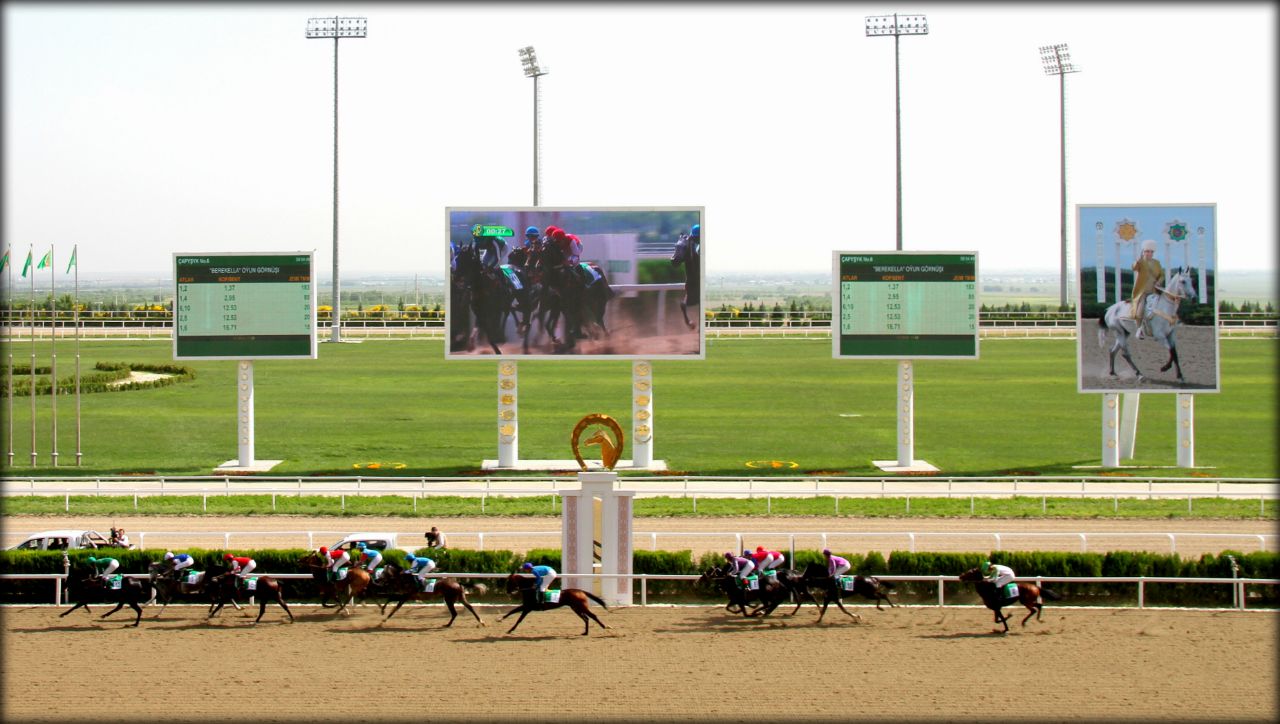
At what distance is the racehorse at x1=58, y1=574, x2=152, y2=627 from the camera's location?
18047mm

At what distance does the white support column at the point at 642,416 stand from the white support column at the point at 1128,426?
12.1 m

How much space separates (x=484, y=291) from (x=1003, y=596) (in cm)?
1713

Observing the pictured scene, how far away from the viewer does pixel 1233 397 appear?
44750mm

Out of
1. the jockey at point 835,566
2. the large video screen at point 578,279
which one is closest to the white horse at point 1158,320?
the large video screen at point 578,279

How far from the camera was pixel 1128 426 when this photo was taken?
114 ft

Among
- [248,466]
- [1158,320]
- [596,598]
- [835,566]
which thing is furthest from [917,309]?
[596,598]

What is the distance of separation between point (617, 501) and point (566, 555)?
3.71 feet

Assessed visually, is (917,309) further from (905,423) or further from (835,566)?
(835,566)

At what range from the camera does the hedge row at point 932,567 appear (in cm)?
1952

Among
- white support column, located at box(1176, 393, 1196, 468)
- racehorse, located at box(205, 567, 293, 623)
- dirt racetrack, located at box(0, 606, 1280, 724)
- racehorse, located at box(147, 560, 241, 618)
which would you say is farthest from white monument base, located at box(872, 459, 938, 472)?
racehorse, located at box(147, 560, 241, 618)

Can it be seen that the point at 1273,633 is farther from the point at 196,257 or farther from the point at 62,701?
the point at 196,257

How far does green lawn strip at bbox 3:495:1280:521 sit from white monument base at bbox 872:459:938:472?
4.19 metres

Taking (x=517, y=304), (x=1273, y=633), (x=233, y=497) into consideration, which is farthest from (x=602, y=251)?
(x=1273, y=633)

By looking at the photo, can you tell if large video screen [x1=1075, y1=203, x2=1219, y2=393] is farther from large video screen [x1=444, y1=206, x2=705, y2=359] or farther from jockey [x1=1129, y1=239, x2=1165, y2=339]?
large video screen [x1=444, y1=206, x2=705, y2=359]
